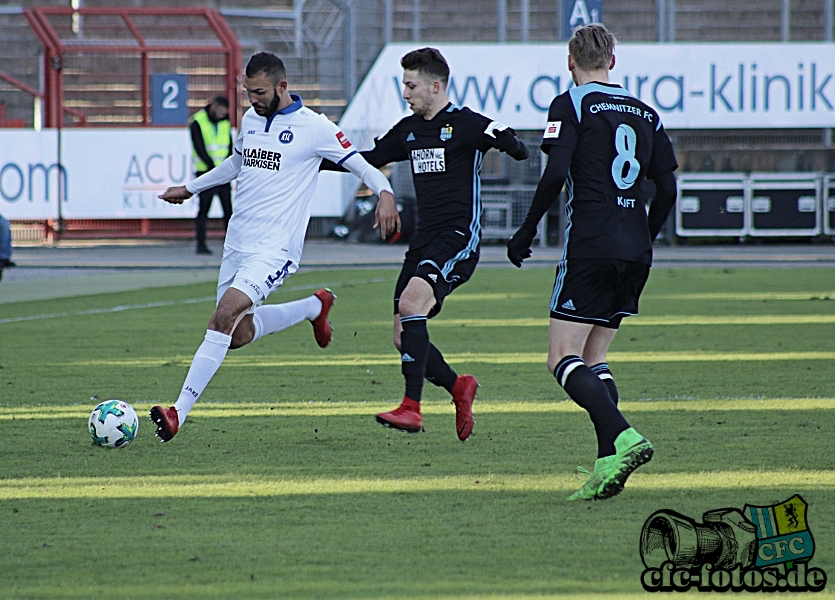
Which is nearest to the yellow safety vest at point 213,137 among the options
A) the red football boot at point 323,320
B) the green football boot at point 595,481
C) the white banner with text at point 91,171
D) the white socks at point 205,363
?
the white banner with text at point 91,171

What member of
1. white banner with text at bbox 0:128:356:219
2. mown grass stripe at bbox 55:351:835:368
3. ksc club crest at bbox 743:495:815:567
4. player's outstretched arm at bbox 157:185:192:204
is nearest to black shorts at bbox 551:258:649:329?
ksc club crest at bbox 743:495:815:567

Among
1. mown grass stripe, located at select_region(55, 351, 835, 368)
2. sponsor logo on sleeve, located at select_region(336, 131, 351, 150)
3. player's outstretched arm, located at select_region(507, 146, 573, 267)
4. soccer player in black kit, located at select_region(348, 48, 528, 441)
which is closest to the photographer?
player's outstretched arm, located at select_region(507, 146, 573, 267)

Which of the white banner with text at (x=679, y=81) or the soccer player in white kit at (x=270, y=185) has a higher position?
the white banner with text at (x=679, y=81)

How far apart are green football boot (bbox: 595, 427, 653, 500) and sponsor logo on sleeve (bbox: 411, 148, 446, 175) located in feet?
6.59

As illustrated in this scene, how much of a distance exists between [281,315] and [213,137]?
439 inches

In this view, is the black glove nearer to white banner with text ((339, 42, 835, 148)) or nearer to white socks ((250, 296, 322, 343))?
white socks ((250, 296, 322, 343))

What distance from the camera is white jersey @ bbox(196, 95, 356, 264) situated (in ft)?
20.8

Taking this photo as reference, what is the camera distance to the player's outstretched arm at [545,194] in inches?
186

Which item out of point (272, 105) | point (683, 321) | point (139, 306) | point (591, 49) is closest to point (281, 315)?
point (272, 105)

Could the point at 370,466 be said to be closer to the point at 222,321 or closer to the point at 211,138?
the point at 222,321

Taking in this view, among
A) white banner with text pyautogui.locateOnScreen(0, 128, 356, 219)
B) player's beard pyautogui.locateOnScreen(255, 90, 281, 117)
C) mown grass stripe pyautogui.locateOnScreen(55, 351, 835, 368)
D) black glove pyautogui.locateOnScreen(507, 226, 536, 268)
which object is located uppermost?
white banner with text pyautogui.locateOnScreen(0, 128, 356, 219)

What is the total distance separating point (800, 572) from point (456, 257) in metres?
2.77

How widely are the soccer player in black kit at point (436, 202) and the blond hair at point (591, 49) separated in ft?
3.92

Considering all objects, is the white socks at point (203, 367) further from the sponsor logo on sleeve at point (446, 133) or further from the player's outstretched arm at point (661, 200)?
the player's outstretched arm at point (661, 200)
